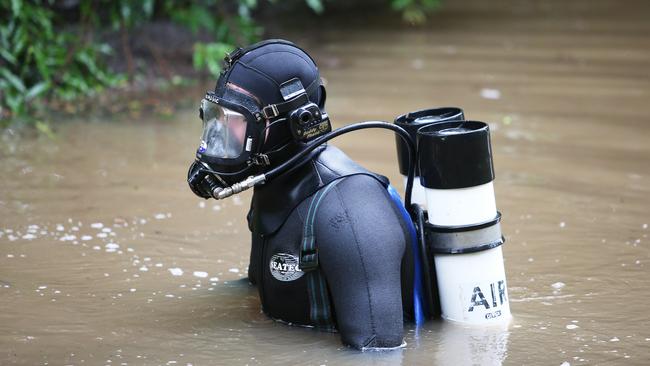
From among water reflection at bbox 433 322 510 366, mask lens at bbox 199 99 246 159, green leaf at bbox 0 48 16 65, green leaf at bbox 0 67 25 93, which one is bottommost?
water reflection at bbox 433 322 510 366

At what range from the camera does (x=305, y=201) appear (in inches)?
130

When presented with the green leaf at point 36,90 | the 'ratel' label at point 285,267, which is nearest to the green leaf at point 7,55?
the green leaf at point 36,90

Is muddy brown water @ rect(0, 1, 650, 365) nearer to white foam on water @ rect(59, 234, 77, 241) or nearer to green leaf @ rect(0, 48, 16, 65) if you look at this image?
white foam on water @ rect(59, 234, 77, 241)

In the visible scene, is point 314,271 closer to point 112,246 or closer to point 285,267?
point 285,267

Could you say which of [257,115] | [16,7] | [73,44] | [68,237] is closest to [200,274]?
[68,237]

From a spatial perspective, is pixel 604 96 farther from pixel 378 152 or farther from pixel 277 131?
pixel 277 131

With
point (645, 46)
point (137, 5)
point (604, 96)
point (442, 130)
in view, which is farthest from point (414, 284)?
point (645, 46)

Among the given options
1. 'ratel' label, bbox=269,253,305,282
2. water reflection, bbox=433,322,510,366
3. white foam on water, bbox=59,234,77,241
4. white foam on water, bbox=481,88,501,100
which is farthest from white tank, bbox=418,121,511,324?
white foam on water, bbox=481,88,501,100

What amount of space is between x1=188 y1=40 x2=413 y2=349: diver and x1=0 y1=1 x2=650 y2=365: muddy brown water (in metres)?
0.16

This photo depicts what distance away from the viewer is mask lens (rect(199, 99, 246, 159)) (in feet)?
10.7

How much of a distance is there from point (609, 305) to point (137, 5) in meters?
6.03

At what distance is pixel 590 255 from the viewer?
4.49m

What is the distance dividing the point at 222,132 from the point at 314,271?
0.56 meters

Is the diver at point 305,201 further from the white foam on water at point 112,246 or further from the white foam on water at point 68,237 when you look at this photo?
the white foam on water at point 68,237
